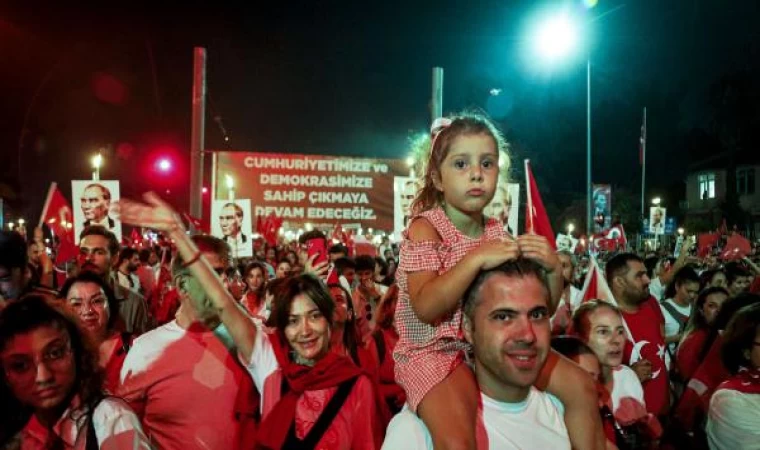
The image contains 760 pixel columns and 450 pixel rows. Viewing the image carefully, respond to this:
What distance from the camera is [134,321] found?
6.80m

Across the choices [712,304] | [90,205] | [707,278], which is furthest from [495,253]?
[90,205]

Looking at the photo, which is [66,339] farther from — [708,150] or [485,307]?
[708,150]

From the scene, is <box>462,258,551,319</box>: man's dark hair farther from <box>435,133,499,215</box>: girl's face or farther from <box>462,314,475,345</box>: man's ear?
<box>435,133,499,215</box>: girl's face

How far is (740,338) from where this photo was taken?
15.0 ft

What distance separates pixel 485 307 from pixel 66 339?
175 cm

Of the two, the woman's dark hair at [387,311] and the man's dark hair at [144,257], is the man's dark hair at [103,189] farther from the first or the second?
the woman's dark hair at [387,311]

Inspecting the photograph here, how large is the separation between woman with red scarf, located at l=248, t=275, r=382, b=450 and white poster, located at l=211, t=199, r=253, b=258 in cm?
792

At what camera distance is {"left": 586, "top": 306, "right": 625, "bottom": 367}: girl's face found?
4.73m

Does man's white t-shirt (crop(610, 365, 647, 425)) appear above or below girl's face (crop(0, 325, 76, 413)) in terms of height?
below

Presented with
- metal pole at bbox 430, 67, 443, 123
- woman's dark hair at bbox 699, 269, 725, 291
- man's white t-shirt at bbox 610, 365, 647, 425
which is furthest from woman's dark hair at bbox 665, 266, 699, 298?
man's white t-shirt at bbox 610, 365, 647, 425

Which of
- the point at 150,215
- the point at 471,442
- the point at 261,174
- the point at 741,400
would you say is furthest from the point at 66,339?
the point at 261,174

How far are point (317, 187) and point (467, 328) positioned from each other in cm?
1602

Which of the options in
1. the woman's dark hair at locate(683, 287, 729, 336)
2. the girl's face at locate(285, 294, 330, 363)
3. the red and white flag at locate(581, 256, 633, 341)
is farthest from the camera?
the woman's dark hair at locate(683, 287, 729, 336)

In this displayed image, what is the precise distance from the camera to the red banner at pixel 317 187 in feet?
59.9
